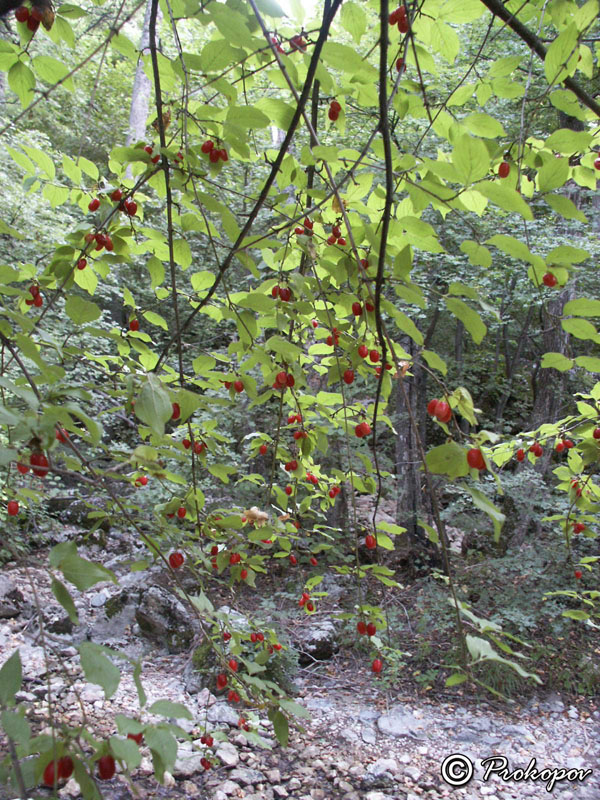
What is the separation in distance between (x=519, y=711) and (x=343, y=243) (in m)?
3.52

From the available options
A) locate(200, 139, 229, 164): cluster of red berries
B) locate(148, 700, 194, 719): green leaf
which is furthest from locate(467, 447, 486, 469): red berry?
locate(200, 139, 229, 164): cluster of red berries

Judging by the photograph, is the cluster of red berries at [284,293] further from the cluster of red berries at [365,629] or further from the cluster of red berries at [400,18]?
the cluster of red berries at [365,629]

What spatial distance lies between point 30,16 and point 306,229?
0.72m

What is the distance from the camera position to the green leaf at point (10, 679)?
0.71 meters

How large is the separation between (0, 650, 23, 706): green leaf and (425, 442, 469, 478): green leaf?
1.98ft

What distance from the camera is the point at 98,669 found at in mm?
684

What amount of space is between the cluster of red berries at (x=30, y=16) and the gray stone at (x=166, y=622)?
383 centimetres

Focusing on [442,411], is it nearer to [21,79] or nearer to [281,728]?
[281,728]

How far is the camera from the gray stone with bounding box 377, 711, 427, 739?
3232mm

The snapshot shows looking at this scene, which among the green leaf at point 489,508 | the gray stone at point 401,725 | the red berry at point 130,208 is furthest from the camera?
the gray stone at point 401,725

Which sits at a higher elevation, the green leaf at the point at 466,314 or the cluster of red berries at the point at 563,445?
the green leaf at the point at 466,314

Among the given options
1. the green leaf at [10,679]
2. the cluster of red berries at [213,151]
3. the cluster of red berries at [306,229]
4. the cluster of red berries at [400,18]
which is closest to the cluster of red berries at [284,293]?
the cluster of red berries at [306,229]

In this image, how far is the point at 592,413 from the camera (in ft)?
5.71

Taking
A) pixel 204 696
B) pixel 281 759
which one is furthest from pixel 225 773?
pixel 204 696
